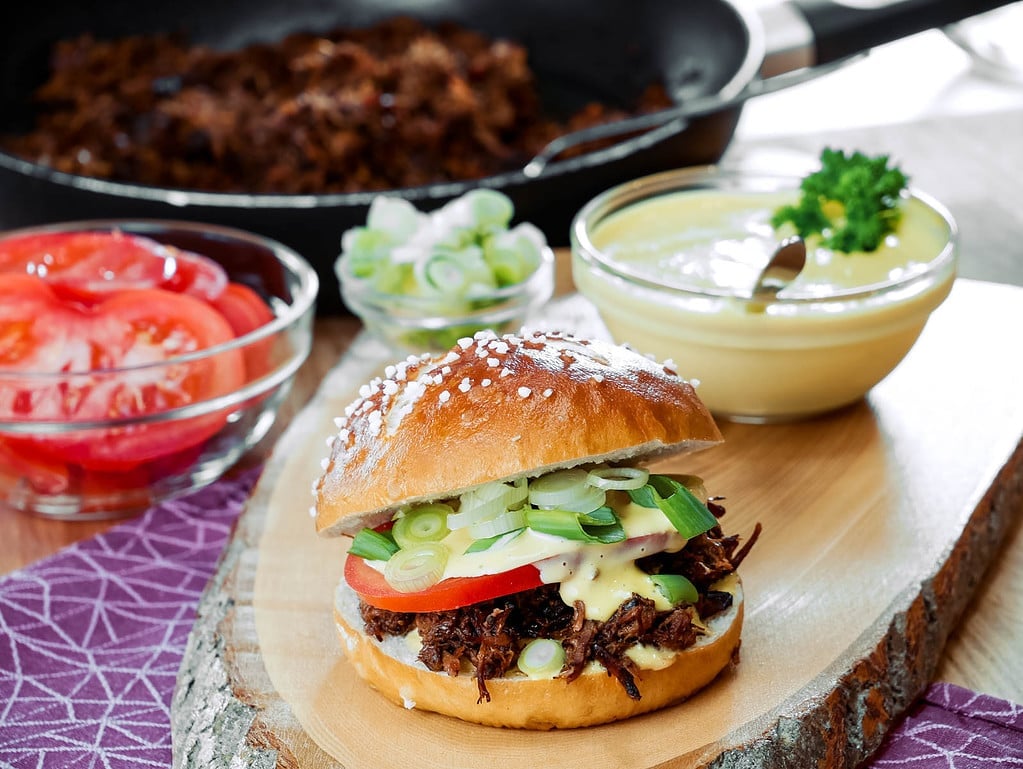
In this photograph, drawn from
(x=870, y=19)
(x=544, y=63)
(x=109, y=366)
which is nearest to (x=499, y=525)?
(x=109, y=366)

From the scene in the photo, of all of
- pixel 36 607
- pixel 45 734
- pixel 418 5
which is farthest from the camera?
pixel 418 5

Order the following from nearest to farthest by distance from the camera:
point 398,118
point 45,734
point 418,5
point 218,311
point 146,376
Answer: point 45,734 < point 146,376 < point 218,311 < point 398,118 < point 418,5

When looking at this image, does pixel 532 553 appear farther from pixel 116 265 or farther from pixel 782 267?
pixel 116 265

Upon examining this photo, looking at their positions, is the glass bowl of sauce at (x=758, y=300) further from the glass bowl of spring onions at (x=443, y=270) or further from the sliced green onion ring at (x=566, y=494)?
the sliced green onion ring at (x=566, y=494)

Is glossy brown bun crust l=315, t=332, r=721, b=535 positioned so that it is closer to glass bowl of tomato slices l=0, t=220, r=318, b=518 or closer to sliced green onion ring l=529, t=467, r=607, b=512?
sliced green onion ring l=529, t=467, r=607, b=512

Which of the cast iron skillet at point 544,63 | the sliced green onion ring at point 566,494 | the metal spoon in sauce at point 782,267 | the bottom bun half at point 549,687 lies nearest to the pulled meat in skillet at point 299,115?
the cast iron skillet at point 544,63

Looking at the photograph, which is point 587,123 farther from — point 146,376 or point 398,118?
point 146,376

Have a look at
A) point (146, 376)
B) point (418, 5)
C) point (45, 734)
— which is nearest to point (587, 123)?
point (418, 5)
